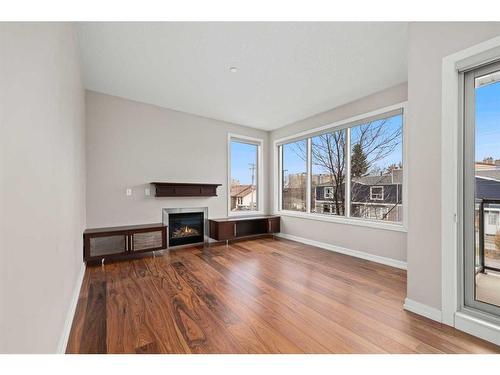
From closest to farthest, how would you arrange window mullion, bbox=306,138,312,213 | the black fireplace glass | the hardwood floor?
the hardwood floor
the black fireplace glass
window mullion, bbox=306,138,312,213

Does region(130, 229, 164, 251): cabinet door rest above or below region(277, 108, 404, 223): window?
below

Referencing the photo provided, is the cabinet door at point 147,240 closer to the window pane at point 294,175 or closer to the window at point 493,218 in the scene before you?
the window pane at point 294,175

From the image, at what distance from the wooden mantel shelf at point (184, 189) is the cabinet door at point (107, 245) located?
0.96 meters

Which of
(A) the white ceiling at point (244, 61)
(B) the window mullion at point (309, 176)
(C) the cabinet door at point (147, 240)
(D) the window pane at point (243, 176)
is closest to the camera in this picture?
(A) the white ceiling at point (244, 61)

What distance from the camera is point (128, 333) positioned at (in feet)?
5.46

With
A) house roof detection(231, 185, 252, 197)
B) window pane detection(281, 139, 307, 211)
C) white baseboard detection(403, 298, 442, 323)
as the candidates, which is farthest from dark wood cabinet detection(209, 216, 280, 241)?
white baseboard detection(403, 298, 442, 323)

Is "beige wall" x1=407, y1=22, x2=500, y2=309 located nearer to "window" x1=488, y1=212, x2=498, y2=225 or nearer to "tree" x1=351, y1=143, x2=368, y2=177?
"window" x1=488, y1=212, x2=498, y2=225

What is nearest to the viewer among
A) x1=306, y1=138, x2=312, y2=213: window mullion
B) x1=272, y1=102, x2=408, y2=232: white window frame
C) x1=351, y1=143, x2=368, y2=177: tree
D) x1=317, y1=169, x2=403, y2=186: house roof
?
x1=272, y1=102, x2=408, y2=232: white window frame

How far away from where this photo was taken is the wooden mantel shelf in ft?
13.0

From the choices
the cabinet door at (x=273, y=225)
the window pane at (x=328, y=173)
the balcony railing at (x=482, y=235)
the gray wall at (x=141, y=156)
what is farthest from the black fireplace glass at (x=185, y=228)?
the balcony railing at (x=482, y=235)

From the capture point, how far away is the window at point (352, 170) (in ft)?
11.0

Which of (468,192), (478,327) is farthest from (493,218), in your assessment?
(478,327)

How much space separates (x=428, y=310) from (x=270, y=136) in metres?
4.57
